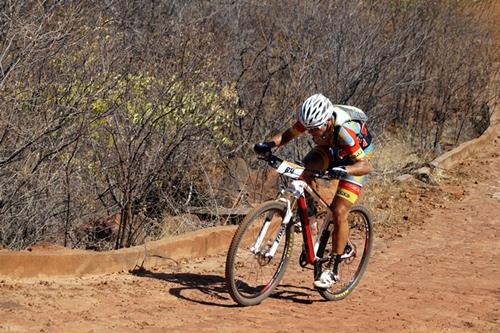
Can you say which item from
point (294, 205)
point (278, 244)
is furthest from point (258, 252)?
point (294, 205)

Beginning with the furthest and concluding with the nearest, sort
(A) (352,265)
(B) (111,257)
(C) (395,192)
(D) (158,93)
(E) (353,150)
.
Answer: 1. (C) (395,192)
2. (D) (158,93)
3. (A) (352,265)
4. (B) (111,257)
5. (E) (353,150)

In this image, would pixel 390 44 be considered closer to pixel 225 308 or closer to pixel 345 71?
pixel 345 71

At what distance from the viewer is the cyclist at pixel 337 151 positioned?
6.93m

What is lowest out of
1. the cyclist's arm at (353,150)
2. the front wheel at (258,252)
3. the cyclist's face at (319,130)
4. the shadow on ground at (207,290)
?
the shadow on ground at (207,290)

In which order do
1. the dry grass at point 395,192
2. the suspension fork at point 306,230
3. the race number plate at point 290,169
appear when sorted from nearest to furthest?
the race number plate at point 290,169
the suspension fork at point 306,230
the dry grass at point 395,192

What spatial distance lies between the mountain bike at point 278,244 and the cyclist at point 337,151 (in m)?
0.11

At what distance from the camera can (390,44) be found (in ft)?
45.5

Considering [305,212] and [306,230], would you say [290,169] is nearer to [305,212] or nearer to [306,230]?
[305,212]

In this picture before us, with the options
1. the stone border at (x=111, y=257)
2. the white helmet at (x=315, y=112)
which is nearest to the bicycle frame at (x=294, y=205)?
the white helmet at (x=315, y=112)

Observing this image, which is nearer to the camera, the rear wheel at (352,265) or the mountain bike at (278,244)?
the mountain bike at (278,244)

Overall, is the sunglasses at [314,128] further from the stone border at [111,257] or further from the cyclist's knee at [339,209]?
the stone border at [111,257]

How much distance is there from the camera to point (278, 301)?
7.30m

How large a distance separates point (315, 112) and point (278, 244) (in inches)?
42.1

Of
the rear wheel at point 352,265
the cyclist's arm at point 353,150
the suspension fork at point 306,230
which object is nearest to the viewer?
the cyclist's arm at point 353,150
